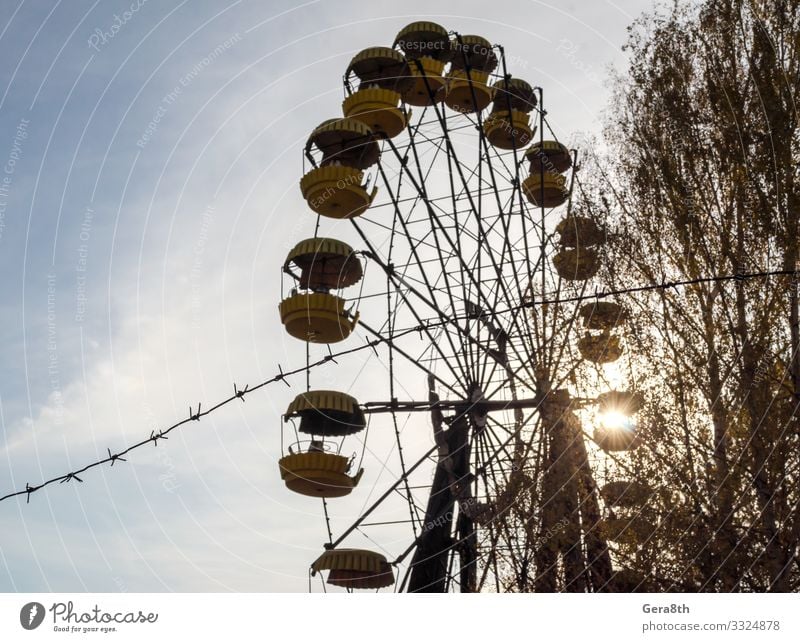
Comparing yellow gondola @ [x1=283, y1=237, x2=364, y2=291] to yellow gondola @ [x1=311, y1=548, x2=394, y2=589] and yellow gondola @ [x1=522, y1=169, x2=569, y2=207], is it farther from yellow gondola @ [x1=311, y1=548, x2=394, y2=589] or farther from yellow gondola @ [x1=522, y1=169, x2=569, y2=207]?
yellow gondola @ [x1=522, y1=169, x2=569, y2=207]

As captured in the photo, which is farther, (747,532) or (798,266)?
(798,266)

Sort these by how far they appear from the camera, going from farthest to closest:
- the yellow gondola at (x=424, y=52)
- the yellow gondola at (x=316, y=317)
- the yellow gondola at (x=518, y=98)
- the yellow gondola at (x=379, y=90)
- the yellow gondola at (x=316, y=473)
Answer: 1. the yellow gondola at (x=518, y=98)
2. the yellow gondola at (x=424, y=52)
3. the yellow gondola at (x=379, y=90)
4. the yellow gondola at (x=316, y=317)
5. the yellow gondola at (x=316, y=473)

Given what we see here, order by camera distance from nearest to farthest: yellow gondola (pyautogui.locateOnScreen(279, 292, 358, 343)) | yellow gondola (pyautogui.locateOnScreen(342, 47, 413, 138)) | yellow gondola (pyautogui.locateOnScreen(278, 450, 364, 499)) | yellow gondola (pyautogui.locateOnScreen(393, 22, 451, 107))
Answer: yellow gondola (pyautogui.locateOnScreen(278, 450, 364, 499)) → yellow gondola (pyautogui.locateOnScreen(279, 292, 358, 343)) → yellow gondola (pyautogui.locateOnScreen(342, 47, 413, 138)) → yellow gondola (pyautogui.locateOnScreen(393, 22, 451, 107))

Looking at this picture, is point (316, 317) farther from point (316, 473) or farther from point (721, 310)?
point (721, 310)

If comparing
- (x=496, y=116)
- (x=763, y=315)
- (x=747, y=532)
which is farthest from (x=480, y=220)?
(x=747, y=532)

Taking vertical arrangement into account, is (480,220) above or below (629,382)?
above

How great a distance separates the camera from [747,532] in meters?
10.4

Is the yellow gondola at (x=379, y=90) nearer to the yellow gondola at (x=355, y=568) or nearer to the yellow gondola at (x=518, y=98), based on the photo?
the yellow gondola at (x=518, y=98)

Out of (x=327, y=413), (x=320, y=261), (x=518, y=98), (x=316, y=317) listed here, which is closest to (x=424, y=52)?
(x=518, y=98)

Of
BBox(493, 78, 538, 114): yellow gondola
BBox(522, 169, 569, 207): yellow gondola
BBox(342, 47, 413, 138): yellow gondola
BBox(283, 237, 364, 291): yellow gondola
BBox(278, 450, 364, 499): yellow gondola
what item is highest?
BBox(493, 78, 538, 114): yellow gondola

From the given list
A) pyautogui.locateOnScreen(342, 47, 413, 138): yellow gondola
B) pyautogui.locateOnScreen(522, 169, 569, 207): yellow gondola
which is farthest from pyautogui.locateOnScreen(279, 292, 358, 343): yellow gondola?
pyautogui.locateOnScreen(522, 169, 569, 207): yellow gondola

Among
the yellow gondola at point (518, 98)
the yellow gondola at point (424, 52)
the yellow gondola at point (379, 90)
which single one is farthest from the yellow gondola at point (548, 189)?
the yellow gondola at point (379, 90)
